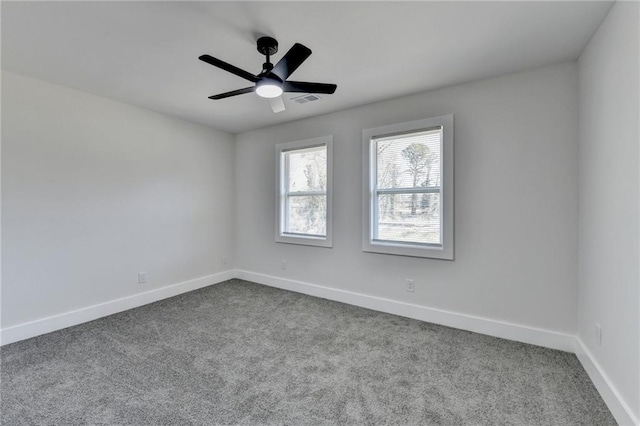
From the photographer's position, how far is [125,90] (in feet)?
9.87

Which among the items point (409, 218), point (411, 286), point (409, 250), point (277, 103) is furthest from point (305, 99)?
point (411, 286)

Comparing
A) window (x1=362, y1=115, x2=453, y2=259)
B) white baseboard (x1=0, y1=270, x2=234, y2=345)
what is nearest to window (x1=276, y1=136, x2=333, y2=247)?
window (x1=362, y1=115, x2=453, y2=259)

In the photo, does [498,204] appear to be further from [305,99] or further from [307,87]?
[305,99]

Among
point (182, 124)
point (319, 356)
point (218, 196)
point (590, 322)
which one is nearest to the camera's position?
point (590, 322)

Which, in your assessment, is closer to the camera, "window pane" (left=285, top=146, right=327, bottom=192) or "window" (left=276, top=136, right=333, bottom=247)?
"window" (left=276, top=136, right=333, bottom=247)

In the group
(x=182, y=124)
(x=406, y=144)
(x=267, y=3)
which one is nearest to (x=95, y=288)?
(x=182, y=124)

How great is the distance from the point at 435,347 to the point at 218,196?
12.0 feet

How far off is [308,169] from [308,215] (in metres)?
0.66

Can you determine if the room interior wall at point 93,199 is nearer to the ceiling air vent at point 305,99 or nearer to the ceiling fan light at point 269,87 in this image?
the ceiling air vent at point 305,99

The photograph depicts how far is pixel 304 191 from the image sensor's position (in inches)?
161

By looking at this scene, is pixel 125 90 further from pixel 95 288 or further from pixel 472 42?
pixel 472 42

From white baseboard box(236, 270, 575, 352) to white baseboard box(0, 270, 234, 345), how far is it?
132cm

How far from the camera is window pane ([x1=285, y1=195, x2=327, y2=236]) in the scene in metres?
3.96

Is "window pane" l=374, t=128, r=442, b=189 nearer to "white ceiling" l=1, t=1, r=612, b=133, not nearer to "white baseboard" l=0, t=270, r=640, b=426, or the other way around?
"white ceiling" l=1, t=1, r=612, b=133
